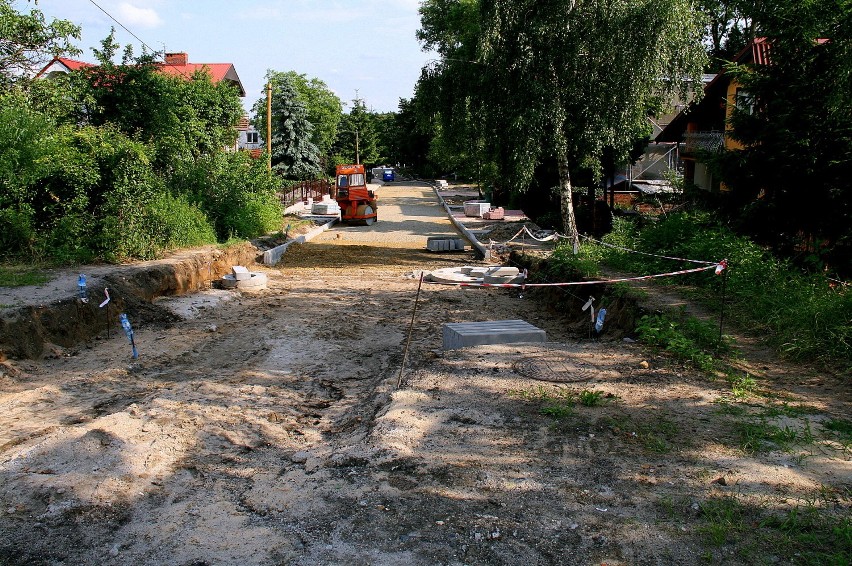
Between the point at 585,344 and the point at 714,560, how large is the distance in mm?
5325

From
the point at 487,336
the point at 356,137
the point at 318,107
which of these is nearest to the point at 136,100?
the point at 487,336

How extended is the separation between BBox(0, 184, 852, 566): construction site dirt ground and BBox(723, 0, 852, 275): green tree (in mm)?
4171

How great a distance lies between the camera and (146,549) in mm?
4477

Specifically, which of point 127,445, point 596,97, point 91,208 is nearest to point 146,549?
point 127,445

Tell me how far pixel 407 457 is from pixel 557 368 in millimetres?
2877

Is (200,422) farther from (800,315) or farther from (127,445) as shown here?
(800,315)

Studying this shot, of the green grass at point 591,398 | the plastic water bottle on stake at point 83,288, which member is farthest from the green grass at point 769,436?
the plastic water bottle on stake at point 83,288

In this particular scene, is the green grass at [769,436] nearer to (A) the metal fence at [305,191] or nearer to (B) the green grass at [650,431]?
(B) the green grass at [650,431]

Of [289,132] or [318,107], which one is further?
[318,107]

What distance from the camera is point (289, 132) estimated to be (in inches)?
1865

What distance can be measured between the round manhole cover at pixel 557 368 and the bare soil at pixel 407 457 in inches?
1.6

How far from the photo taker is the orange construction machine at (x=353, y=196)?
103 feet

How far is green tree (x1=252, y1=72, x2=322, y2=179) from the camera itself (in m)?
47.3

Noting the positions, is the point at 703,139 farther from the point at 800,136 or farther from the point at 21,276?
the point at 21,276
